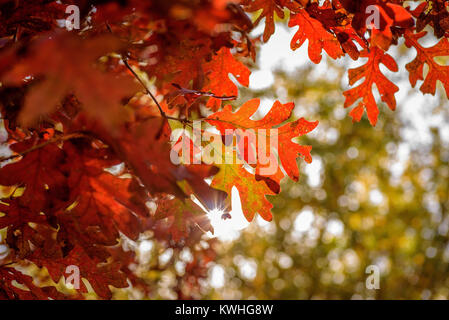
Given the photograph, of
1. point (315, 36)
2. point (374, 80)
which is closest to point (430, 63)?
point (374, 80)

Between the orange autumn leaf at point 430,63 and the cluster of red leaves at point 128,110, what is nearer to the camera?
the cluster of red leaves at point 128,110

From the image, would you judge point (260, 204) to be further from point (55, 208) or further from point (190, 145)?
point (55, 208)

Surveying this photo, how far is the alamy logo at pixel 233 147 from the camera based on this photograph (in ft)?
4.71

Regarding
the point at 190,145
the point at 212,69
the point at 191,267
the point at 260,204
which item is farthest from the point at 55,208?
the point at 191,267

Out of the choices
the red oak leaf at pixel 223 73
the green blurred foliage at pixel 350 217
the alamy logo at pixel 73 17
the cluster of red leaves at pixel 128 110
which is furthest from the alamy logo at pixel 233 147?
the green blurred foliage at pixel 350 217

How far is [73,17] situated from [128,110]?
430 millimetres

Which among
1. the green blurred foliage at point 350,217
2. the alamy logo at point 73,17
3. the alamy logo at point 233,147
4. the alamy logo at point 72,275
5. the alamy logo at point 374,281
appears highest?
the alamy logo at point 73,17

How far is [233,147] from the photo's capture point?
58.6 inches

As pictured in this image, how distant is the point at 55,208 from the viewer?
3.99ft

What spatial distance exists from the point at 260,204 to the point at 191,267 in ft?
9.12

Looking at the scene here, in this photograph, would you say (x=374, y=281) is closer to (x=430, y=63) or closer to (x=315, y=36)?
(x=430, y=63)

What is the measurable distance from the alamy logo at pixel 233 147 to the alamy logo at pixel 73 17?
51 cm

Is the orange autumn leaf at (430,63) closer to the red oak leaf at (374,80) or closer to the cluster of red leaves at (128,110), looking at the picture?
the cluster of red leaves at (128,110)
